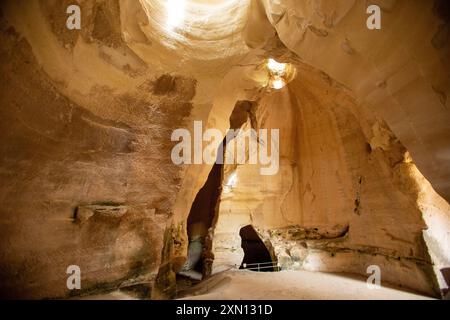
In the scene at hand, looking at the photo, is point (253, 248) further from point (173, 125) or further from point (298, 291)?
point (173, 125)

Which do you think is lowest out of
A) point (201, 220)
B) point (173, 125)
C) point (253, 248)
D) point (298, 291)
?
Answer: point (253, 248)

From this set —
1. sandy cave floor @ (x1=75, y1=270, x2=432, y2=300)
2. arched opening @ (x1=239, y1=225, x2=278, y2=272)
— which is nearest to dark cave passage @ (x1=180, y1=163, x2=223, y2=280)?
arched opening @ (x1=239, y1=225, x2=278, y2=272)

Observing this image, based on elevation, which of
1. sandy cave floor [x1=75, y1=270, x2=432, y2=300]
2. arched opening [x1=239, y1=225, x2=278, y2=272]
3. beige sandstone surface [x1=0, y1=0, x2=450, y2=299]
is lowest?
arched opening [x1=239, y1=225, x2=278, y2=272]

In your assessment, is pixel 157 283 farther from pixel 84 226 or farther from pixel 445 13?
pixel 445 13

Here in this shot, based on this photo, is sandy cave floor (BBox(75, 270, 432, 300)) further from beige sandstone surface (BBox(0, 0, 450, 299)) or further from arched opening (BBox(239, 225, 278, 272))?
arched opening (BBox(239, 225, 278, 272))

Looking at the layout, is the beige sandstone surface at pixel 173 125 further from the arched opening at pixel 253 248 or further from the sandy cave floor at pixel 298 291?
the arched opening at pixel 253 248

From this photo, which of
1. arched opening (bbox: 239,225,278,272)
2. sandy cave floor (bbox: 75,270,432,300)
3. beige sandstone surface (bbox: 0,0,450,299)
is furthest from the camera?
arched opening (bbox: 239,225,278,272)

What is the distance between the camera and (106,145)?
12.8 ft

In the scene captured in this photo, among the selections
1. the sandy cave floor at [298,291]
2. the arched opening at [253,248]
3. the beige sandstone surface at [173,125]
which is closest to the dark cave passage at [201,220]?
the arched opening at [253,248]

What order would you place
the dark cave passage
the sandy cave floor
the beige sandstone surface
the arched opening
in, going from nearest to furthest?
the beige sandstone surface, the sandy cave floor, the dark cave passage, the arched opening

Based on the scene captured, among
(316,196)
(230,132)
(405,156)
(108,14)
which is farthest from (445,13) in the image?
(230,132)

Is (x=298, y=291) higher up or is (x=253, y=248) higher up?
(x=298, y=291)

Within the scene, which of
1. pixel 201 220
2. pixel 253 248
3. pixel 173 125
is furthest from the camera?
pixel 253 248

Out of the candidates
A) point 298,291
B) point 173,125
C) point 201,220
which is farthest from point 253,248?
point 173,125
